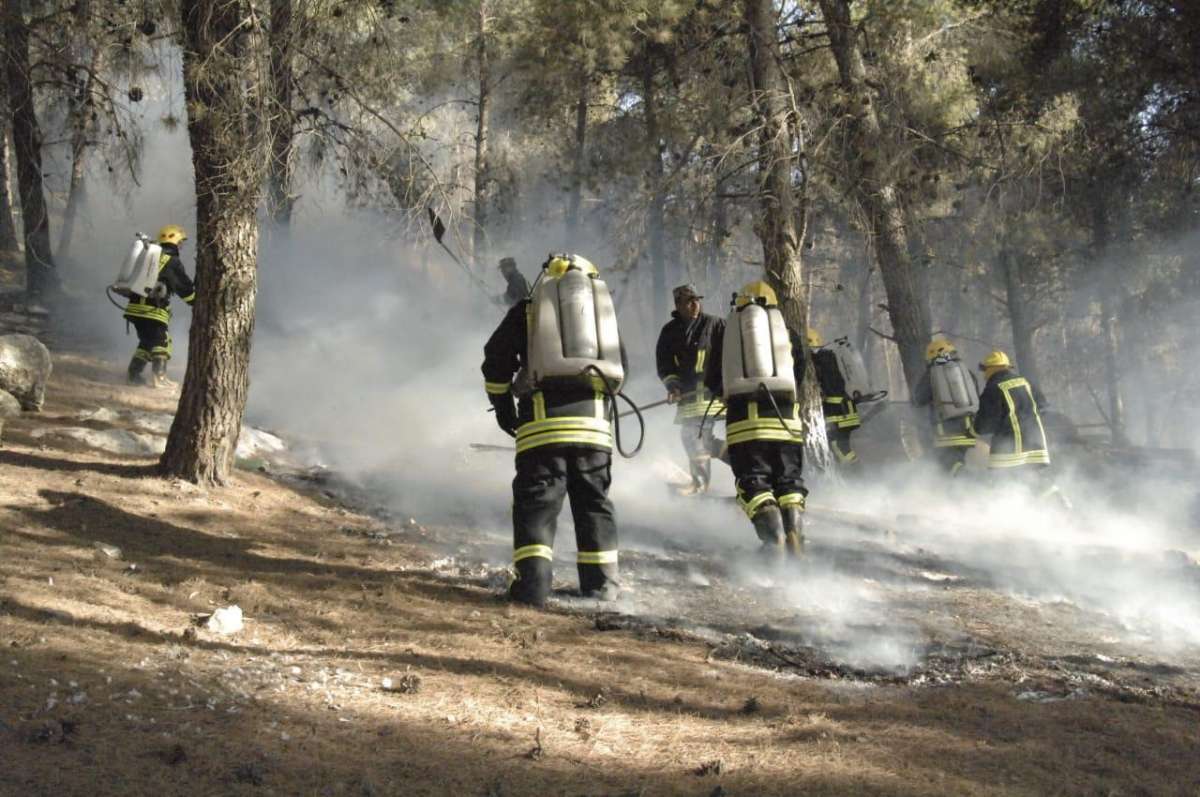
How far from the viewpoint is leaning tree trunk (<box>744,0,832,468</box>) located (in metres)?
9.91

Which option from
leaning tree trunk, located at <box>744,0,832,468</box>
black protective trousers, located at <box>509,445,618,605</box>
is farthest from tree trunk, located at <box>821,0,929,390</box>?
black protective trousers, located at <box>509,445,618,605</box>

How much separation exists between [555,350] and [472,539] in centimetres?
→ 237

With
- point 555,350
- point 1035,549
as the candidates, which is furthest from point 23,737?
point 1035,549

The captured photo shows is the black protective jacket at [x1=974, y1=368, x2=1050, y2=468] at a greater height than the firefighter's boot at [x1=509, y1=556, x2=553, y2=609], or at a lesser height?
greater

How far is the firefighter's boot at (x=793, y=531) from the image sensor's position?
6.66 metres

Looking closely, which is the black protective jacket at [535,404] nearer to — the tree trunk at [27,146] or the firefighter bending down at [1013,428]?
the tree trunk at [27,146]

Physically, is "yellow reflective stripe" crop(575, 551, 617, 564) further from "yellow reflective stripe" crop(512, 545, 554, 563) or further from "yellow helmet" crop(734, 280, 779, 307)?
"yellow helmet" crop(734, 280, 779, 307)

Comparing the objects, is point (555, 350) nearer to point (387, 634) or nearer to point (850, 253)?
point (387, 634)

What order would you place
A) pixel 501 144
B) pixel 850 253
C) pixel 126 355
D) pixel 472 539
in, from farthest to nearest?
pixel 850 253, pixel 501 144, pixel 126 355, pixel 472 539

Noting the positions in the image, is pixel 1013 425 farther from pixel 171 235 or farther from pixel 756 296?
pixel 171 235

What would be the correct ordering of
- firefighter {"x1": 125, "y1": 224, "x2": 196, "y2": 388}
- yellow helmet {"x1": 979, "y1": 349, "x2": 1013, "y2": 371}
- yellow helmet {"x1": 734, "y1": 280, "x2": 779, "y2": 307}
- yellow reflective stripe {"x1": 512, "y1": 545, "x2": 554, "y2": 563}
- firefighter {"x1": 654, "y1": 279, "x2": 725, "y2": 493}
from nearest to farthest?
yellow reflective stripe {"x1": 512, "y1": 545, "x2": 554, "y2": 563}
yellow helmet {"x1": 734, "y1": 280, "x2": 779, "y2": 307}
firefighter {"x1": 654, "y1": 279, "x2": 725, "y2": 493}
yellow helmet {"x1": 979, "y1": 349, "x2": 1013, "y2": 371}
firefighter {"x1": 125, "y1": 224, "x2": 196, "y2": 388}

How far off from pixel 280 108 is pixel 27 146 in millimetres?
5332

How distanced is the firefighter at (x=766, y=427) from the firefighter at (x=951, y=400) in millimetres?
4449

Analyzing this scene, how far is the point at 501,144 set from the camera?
891 inches
